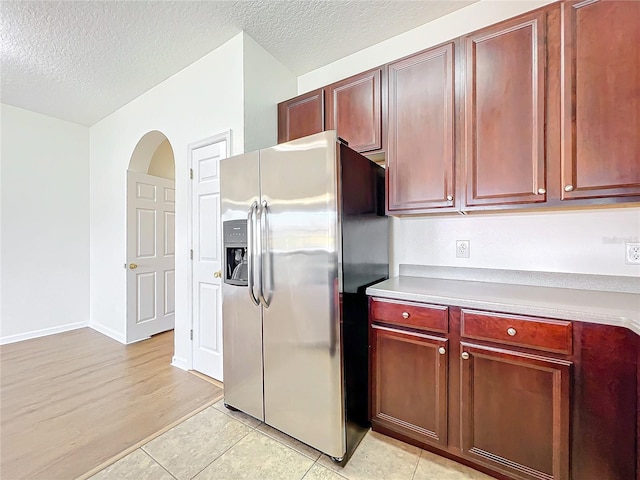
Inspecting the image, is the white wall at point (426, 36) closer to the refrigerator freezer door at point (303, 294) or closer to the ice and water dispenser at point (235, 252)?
the refrigerator freezer door at point (303, 294)

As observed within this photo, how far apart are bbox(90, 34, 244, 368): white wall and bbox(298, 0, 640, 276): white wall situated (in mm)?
1150

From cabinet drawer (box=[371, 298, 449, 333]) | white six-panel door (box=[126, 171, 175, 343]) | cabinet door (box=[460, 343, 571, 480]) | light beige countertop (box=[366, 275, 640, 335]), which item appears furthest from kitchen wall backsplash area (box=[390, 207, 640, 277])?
white six-panel door (box=[126, 171, 175, 343])

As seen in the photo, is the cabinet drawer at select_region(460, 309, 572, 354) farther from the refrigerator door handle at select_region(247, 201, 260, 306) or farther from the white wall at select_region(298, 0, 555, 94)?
the white wall at select_region(298, 0, 555, 94)

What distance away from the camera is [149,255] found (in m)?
3.51

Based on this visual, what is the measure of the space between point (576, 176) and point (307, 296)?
57.7 inches

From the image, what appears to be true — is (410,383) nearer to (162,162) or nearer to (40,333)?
(162,162)

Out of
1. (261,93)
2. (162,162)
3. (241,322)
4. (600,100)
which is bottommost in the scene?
(241,322)

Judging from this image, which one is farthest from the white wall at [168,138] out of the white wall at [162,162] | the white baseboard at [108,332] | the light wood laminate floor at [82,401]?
the white wall at [162,162]

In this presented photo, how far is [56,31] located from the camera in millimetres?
2141

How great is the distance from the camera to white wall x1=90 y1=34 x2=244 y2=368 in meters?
2.32

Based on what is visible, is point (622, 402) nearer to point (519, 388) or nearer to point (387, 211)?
point (519, 388)

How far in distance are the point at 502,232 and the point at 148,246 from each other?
147 inches

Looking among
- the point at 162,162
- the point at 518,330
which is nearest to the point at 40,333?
the point at 162,162

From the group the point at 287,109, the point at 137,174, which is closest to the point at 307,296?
the point at 287,109
